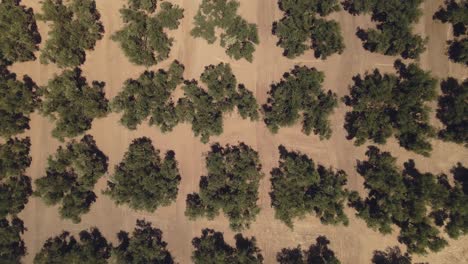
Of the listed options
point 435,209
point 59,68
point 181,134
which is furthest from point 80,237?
point 435,209

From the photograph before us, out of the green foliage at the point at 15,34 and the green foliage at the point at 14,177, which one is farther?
the green foliage at the point at 14,177

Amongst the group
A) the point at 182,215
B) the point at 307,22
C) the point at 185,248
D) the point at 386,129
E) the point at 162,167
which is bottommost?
the point at 185,248

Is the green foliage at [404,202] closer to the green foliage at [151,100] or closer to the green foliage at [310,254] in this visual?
the green foliage at [310,254]

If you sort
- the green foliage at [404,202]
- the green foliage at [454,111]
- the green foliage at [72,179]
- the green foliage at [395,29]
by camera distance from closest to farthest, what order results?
the green foliage at [404,202] < the green foliage at [454,111] < the green foliage at [395,29] < the green foliage at [72,179]

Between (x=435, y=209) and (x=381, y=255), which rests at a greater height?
(x=435, y=209)

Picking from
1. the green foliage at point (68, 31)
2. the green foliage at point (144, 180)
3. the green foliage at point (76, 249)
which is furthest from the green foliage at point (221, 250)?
the green foliage at point (68, 31)

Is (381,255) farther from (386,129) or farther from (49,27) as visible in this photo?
(49,27)
